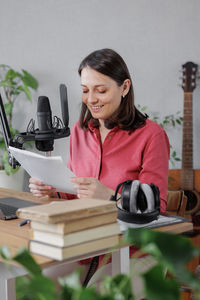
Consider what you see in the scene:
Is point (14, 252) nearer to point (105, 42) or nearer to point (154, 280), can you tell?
point (154, 280)

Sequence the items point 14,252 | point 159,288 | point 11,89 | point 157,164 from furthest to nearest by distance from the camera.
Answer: point 11,89 < point 157,164 < point 14,252 < point 159,288

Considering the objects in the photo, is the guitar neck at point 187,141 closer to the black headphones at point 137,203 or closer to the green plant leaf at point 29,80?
the green plant leaf at point 29,80

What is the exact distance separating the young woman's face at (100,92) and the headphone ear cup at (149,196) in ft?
2.05

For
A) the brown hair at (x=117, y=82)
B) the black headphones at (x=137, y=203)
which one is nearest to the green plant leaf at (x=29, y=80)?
the brown hair at (x=117, y=82)

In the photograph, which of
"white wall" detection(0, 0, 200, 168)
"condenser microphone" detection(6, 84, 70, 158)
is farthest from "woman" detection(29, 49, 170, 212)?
"white wall" detection(0, 0, 200, 168)

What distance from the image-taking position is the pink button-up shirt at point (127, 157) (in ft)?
5.54

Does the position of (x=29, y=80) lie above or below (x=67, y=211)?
above

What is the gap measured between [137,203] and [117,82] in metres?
0.70

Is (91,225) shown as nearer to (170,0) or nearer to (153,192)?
(153,192)

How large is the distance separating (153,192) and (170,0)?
7.80ft

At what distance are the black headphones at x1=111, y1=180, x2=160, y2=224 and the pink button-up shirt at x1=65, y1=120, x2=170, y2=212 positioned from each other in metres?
A: 0.43

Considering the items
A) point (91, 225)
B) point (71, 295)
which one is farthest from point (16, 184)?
point (71, 295)

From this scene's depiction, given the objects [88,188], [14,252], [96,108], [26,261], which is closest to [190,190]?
[96,108]

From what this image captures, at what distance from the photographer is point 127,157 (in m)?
1.80
